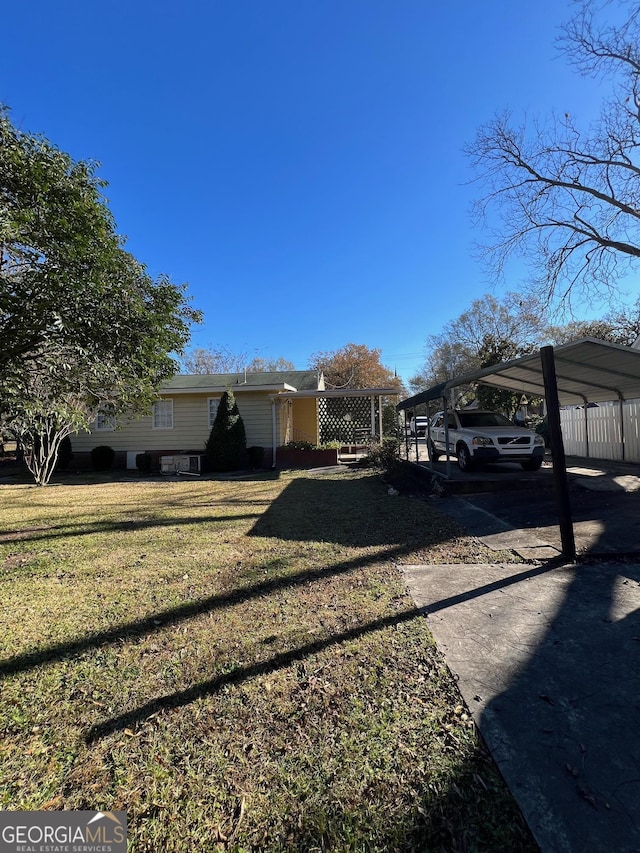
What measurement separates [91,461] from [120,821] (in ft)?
51.2

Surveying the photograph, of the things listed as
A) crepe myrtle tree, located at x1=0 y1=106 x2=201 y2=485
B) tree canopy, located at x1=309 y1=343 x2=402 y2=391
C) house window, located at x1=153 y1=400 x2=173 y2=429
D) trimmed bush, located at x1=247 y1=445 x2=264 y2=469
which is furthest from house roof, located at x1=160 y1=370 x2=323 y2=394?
tree canopy, located at x1=309 y1=343 x2=402 y2=391

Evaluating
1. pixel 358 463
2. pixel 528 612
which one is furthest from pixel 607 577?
pixel 358 463

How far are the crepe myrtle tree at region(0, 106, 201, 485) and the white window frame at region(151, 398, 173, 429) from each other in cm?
861

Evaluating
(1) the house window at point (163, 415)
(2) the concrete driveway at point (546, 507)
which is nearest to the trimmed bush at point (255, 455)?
(1) the house window at point (163, 415)

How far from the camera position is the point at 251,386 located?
1413cm

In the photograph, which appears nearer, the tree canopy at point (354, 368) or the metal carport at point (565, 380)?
the metal carport at point (565, 380)

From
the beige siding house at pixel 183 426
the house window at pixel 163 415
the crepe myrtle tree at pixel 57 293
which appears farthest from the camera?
the house window at pixel 163 415

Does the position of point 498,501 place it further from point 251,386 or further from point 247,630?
point 251,386

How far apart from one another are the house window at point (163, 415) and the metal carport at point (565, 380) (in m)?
8.56

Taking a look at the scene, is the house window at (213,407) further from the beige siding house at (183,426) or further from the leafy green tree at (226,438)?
the leafy green tree at (226,438)

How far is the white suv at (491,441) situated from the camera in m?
9.31

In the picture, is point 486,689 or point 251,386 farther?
point 251,386

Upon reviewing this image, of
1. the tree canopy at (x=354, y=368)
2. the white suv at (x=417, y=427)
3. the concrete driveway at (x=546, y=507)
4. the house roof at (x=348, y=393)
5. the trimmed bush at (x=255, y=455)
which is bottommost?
the concrete driveway at (x=546, y=507)

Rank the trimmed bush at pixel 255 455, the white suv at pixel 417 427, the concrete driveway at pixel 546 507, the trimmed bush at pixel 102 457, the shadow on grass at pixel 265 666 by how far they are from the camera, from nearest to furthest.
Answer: the shadow on grass at pixel 265 666 < the concrete driveway at pixel 546 507 < the white suv at pixel 417 427 < the trimmed bush at pixel 255 455 < the trimmed bush at pixel 102 457
